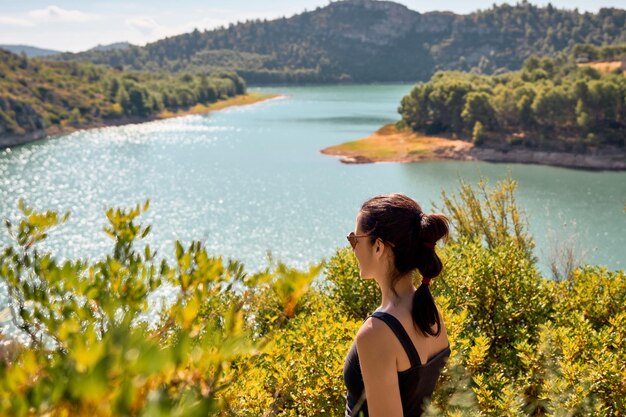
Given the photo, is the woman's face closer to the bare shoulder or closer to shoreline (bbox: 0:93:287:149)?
the bare shoulder

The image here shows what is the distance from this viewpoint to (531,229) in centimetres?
3506

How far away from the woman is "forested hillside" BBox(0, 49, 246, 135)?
79.0 metres

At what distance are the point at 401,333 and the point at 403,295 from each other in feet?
1.07

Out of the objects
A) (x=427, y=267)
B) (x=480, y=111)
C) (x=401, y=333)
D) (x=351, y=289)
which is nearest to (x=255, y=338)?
(x=351, y=289)

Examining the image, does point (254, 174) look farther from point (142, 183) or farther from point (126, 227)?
point (126, 227)

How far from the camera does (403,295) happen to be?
3.60 meters

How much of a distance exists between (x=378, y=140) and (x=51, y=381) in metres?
70.6

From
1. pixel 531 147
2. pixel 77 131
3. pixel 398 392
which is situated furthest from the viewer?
pixel 77 131

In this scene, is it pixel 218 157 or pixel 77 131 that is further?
pixel 77 131

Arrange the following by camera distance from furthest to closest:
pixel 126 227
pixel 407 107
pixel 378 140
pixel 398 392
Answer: pixel 407 107, pixel 378 140, pixel 126 227, pixel 398 392

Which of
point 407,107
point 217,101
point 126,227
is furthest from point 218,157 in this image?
point 217,101

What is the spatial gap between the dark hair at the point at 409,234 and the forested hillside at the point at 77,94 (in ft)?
259

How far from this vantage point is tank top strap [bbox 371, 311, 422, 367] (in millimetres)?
3312

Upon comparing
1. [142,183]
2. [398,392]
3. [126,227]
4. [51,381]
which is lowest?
[142,183]
